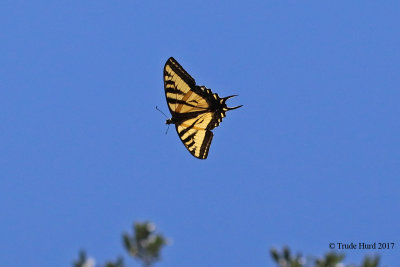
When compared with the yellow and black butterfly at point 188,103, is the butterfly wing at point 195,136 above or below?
below

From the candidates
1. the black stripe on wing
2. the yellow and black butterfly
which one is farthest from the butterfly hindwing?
the black stripe on wing

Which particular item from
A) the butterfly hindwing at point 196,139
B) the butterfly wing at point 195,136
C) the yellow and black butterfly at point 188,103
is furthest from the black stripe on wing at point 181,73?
the butterfly hindwing at point 196,139

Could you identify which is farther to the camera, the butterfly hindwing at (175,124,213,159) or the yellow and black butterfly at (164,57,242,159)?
the yellow and black butterfly at (164,57,242,159)

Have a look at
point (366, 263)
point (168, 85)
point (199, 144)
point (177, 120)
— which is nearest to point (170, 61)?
point (168, 85)

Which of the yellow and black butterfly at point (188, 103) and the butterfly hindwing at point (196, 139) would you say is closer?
the butterfly hindwing at point (196, 139)

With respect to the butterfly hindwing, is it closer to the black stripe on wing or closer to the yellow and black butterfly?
the yellow and black butterfly

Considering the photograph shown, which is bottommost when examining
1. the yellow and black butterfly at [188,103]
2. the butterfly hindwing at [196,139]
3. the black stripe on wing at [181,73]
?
the butterfly hindwing at [196,139]

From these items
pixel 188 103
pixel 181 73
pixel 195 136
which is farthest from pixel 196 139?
pixel 181 73

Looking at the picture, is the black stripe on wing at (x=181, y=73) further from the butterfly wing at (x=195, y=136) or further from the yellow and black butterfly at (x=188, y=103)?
the butterfly wing at (x=195, y=136)

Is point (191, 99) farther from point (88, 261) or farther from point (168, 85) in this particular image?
point (88, 261)
